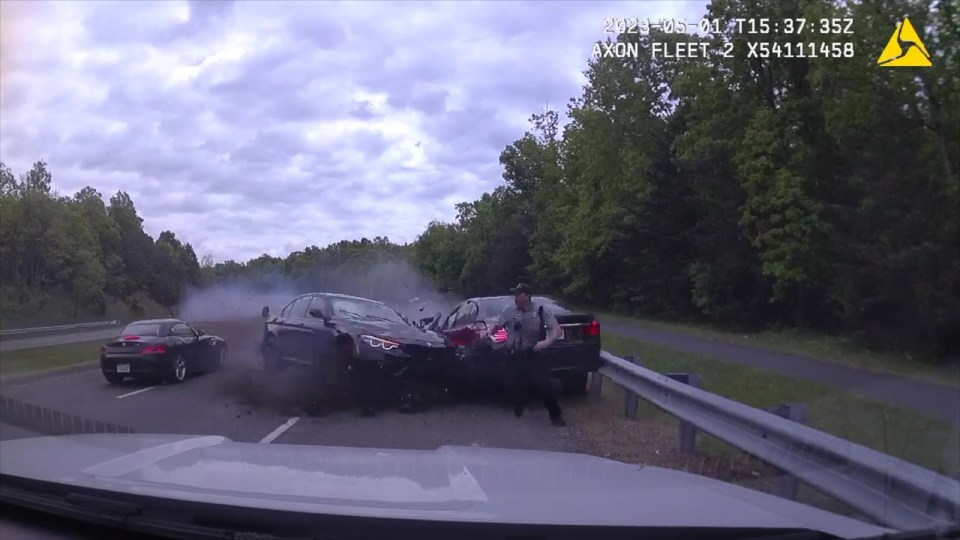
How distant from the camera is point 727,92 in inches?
1228

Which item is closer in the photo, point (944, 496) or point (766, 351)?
point (944, 496)

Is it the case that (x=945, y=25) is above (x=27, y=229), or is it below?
above

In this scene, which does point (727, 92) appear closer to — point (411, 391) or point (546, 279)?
point (546, 279)

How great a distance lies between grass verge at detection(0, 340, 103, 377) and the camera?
7863mm

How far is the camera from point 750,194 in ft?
99.7

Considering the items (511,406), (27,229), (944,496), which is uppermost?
(27,229)

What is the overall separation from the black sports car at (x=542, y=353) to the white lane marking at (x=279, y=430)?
10.7 ft

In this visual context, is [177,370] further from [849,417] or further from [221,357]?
[849,417]

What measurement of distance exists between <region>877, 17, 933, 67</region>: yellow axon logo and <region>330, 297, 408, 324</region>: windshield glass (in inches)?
442

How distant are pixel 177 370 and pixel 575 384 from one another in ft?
23.7

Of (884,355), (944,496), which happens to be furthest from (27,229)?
(884,355)

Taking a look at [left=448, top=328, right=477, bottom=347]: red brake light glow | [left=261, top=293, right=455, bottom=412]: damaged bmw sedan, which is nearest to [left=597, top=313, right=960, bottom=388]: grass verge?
[left=448, top=328, right=477, bottom=347]: red brake light glow

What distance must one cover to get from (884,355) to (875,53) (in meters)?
6.24

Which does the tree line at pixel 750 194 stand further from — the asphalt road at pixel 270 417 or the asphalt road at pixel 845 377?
the asphalt road at pixel 270 417
